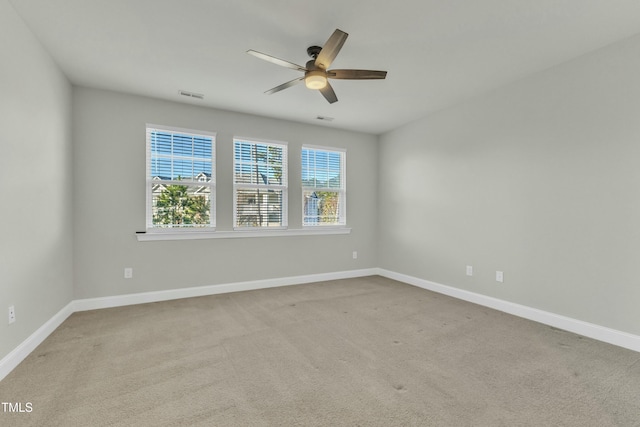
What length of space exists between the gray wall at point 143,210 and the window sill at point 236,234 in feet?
0.23

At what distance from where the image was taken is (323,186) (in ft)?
17.0

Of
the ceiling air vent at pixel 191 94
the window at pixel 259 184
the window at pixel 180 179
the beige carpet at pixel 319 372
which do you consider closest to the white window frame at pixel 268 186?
the window at pixel 259 184

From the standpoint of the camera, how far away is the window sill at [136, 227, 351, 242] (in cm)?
385

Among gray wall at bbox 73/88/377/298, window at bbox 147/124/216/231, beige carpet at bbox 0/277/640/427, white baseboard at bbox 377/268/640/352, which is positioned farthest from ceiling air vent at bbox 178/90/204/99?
white baseboard at bbox 377/268/640/352

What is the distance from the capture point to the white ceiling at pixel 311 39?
2184mm

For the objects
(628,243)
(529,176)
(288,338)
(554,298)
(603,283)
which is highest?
(529,176)

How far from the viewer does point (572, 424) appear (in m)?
1.63

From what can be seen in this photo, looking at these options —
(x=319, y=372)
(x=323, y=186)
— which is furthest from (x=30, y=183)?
(x=323, y=186)

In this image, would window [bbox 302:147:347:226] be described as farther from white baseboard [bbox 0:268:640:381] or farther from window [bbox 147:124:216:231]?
window [bbox 147:124:216:231]

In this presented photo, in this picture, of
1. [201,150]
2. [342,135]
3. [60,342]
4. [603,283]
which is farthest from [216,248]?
[603,283]

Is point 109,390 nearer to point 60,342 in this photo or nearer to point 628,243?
point 60,342

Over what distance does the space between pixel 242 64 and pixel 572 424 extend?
146 inches

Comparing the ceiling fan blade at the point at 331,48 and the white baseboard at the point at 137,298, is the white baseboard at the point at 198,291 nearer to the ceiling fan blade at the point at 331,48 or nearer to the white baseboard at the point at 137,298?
the white baseboard at the point at 137,298

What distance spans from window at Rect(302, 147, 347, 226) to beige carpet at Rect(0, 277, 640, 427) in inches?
81.7
